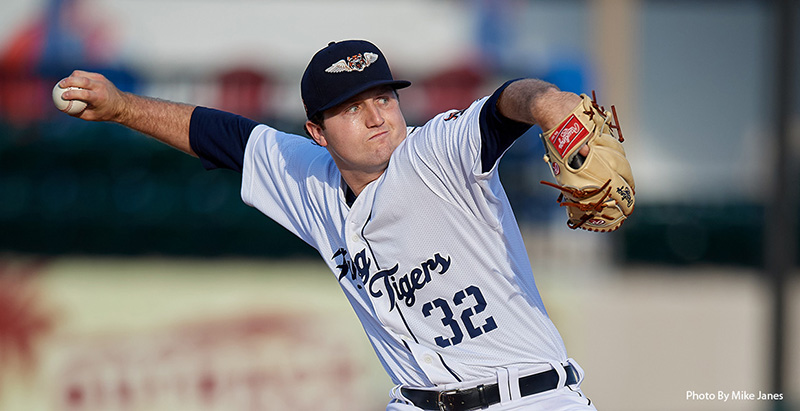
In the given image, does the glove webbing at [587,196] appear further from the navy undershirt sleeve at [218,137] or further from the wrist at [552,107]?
the navy undershirt sleeve at [218,137]

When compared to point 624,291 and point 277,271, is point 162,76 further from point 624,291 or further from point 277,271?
point 624,291

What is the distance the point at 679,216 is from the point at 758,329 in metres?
1.89

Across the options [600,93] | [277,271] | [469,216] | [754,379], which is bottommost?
[754,379]

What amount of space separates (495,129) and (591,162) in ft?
0.96

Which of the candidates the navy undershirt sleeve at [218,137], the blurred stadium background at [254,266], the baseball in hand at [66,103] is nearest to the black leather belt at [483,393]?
the navy undershirt sleeve at [218,137]

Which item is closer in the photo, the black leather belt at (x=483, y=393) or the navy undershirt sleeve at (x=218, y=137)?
the black leather belt at (x=483, y=393)

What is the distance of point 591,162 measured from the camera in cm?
207

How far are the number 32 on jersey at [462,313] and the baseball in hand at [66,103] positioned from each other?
4.35 feet

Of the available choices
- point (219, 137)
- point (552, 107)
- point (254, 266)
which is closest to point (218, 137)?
point (219, 137)

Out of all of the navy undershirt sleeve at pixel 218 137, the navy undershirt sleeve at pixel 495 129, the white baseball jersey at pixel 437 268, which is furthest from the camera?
the navy undershirt sleeve at pixel 218 137

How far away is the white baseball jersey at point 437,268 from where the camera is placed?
2.54 m

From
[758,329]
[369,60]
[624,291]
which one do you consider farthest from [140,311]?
[758,329]

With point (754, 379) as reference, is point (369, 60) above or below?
above

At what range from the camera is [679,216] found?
9008mm
